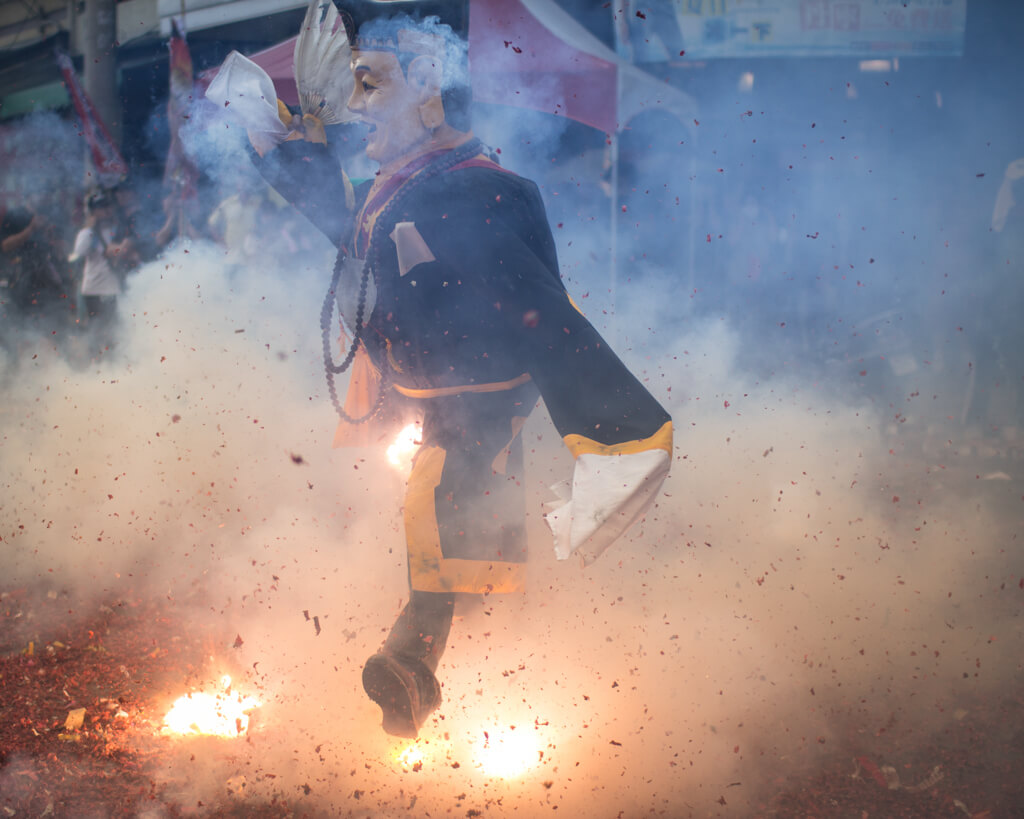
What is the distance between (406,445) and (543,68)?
1.62m

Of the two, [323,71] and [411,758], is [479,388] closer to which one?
[323,71]

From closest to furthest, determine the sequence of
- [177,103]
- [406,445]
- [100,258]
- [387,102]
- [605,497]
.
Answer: [605,497] → [387,102] → [406,445] → [177,103] → [100,258]

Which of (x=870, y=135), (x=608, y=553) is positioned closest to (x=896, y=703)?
(x=608, y=553)

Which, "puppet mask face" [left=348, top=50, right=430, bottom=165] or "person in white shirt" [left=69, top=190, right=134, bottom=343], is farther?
"person in white shirt" [left=69, top=190, right=134, bottom=343]

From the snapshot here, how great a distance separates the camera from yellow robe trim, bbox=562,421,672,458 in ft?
4.77

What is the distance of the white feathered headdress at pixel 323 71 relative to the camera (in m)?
1.87

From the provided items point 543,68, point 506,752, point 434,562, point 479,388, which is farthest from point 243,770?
point 543,68

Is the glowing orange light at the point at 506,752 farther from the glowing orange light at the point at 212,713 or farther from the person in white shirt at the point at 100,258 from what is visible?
the person in white shirt at the point at 100,258

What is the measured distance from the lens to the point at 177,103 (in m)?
3.46

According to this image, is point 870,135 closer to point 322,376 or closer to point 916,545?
point 916,545

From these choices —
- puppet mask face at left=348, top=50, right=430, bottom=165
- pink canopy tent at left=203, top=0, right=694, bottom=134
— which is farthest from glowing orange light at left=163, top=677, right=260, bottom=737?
pink canopy tent at left=203, top=0, right=694, bottom=134

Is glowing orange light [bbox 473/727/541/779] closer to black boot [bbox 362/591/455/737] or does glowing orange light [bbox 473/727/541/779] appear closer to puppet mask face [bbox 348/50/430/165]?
black boot [bbox 362/591/455/737]

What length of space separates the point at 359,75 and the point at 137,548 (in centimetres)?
260

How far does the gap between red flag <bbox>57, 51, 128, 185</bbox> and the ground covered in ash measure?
2.62 meters
